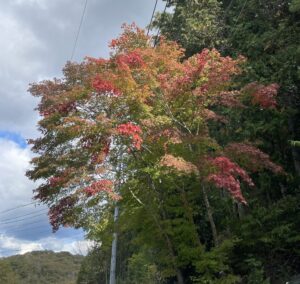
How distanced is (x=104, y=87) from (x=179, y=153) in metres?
2.77

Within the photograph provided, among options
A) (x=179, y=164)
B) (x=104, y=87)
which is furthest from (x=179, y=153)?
(x=104, y=87)

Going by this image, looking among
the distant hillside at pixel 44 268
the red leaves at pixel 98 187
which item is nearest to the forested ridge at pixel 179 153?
the red leaves at pixel 98 187

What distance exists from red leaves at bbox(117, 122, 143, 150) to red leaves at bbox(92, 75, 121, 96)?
1.08 m

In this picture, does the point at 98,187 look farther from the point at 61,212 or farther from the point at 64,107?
the point at 64,107

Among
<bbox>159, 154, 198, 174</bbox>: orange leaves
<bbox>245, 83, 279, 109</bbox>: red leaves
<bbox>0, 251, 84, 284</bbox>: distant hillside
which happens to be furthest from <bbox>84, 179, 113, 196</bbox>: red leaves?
<bbox>0, 251, 84, 284</bbox>: distant hillside

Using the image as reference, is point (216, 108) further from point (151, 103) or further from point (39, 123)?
point (39, 123)

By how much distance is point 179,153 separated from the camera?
11805 mm

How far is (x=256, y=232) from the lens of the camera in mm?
12641

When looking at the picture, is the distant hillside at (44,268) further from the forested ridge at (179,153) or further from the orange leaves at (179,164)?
the orange leaves at (179,164)

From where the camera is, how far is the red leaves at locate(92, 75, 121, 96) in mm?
11680

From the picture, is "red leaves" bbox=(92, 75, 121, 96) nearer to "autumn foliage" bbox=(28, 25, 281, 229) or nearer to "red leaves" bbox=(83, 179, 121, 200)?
"autumn foliage" bbox=(28, 25, 281, 229)

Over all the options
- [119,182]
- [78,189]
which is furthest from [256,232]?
A: [78,189]

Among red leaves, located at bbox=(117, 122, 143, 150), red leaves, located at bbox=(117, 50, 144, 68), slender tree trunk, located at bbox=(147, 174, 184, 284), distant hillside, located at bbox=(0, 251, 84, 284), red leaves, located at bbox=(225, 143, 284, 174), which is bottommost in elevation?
slender tree trunk, located at bbox=(147, 174, 184, 284)

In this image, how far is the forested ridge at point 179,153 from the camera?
1156 cm
